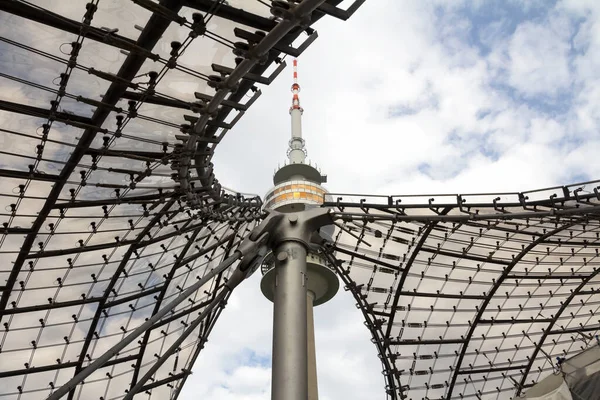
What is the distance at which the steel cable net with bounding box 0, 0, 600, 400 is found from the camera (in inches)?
621

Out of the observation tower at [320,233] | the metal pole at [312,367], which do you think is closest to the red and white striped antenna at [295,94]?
the observation tower at [320,233]

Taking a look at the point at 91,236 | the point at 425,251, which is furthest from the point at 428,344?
the point at 91,236

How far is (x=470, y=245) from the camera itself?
32.7 m

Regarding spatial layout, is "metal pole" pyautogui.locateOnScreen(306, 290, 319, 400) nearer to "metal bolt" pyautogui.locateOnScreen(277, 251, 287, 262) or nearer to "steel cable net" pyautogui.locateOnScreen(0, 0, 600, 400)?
"steel cable net" pyautogui.locateOnScreen(0, 0, 600, 400)

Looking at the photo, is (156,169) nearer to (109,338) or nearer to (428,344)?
(109,338)

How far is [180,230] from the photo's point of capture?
2903 cm

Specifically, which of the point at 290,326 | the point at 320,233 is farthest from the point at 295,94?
the point at 290,326

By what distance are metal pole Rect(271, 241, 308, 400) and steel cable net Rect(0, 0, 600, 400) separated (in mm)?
3049

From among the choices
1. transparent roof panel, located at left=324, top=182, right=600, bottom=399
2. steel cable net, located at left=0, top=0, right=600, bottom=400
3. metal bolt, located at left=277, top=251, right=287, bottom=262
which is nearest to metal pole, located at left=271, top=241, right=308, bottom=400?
metal bolt, located at left=277, top=251, right=287, bottom=262

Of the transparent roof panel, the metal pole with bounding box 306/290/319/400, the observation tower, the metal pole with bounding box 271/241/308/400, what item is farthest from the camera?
the observation tower

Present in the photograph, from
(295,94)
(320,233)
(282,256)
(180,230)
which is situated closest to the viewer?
(282,256)

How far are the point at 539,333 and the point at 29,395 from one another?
1380 inches

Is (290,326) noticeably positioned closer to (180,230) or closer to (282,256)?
(282,256)

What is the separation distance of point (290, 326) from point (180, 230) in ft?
32.8
